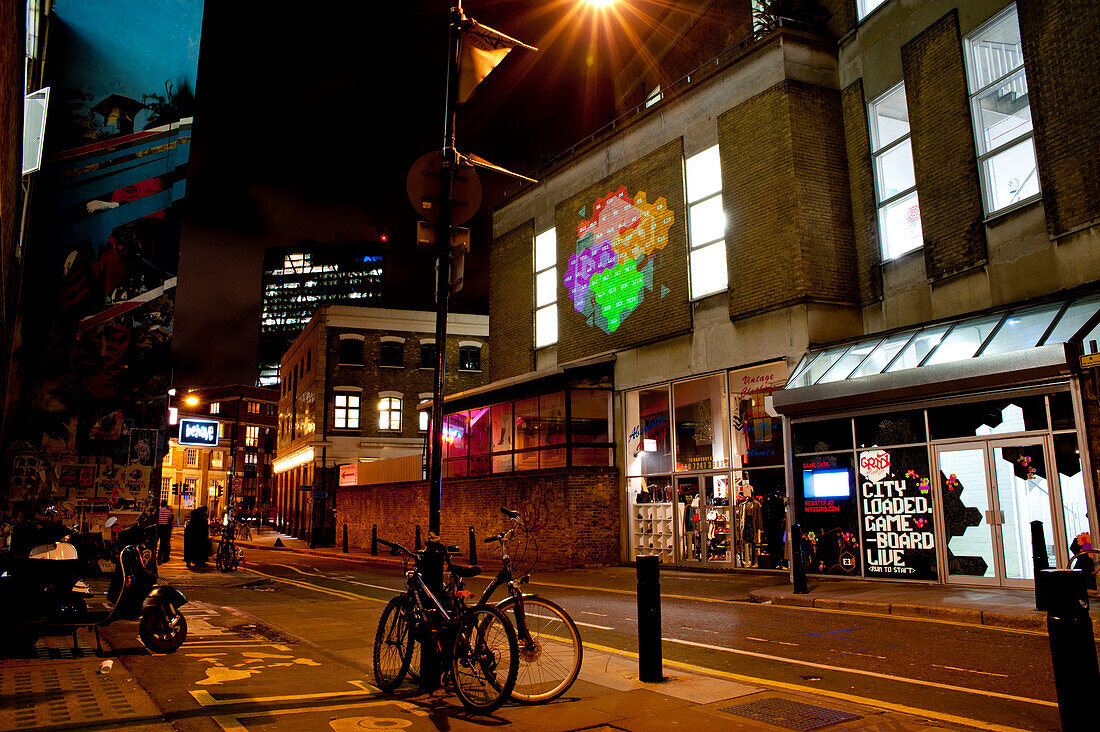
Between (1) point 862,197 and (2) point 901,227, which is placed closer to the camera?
(2) point 901,227

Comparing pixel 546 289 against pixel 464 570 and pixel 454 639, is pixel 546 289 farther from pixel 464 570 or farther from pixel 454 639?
pixel 454 639

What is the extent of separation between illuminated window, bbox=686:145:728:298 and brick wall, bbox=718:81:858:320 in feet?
1.78

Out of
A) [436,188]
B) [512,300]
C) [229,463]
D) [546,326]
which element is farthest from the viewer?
[229,463]

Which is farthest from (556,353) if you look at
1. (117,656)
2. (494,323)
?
(117,656)

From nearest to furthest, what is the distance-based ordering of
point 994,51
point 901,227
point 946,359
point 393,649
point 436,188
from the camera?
point 393,649, point 436,188, point 946,359, point 994,51, point 901,227

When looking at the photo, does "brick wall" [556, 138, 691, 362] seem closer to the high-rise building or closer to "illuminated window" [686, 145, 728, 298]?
"illuminated window" [686, 145, 728, 298]

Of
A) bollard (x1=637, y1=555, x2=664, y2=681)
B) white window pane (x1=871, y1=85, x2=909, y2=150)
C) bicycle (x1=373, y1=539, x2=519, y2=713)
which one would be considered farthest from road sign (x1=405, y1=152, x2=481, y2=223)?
white window pane (x1=871, y1=85, x2=909, y2=150)

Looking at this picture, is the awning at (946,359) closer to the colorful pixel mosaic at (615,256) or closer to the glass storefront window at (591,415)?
the colorful pixel mosaic at (615,256)

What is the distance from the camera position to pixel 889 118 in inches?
705

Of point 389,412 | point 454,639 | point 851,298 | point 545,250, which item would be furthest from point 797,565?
point 389,412

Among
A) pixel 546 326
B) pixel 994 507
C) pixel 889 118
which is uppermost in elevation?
pixel 889 118

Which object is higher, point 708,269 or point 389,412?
point 708,269

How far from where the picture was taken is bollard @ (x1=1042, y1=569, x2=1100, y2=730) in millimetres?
4375

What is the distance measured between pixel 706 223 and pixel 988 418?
9102 mm
